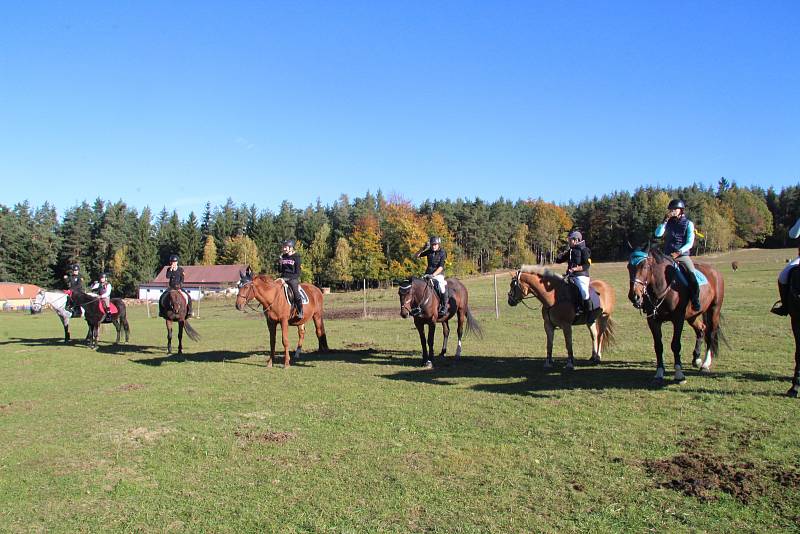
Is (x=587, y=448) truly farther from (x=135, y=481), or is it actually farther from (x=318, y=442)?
(x=135, y=481)

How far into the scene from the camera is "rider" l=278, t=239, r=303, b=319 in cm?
1534

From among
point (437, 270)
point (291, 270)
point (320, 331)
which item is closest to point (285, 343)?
point (291, 270)

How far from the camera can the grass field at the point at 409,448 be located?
215 inches

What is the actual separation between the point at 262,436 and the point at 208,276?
86.4 meters

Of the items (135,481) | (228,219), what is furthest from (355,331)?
(228,219)

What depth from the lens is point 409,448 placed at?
7469 millimetres

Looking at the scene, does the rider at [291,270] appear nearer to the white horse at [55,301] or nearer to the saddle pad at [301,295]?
the saddle pad at [301,295]

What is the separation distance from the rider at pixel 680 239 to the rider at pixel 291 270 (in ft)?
32.3

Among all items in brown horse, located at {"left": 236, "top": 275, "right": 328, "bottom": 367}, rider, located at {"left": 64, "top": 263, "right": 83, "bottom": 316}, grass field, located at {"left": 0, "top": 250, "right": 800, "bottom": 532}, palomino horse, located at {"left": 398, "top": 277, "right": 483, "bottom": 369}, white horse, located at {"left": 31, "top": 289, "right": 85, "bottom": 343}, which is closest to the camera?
grass field, located at {"left": 0, "top": 250, "right": 800, "bottom": 532}

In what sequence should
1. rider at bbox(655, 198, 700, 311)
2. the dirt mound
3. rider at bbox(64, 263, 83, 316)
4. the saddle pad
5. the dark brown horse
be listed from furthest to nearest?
rider at bbox(64, 263, 83, 316)
the saddle pad
rider at bbox(655, 198, 700, 311)
the dark brown horse
the dirt mound

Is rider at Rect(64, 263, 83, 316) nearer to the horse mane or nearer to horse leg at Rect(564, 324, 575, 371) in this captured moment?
the horse mane

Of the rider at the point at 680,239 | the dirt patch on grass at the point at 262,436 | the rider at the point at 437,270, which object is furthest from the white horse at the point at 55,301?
the rider at the point at 680,239

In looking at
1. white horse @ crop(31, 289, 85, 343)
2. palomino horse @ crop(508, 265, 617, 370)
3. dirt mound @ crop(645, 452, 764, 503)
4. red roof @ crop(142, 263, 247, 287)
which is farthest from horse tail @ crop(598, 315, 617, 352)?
red roof @ crop(142, 263, 247, 287)

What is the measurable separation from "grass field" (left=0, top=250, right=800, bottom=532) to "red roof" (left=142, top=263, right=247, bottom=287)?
7565cm
